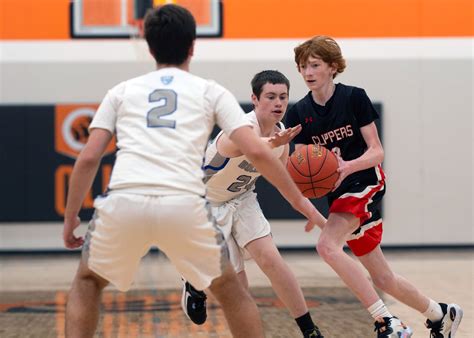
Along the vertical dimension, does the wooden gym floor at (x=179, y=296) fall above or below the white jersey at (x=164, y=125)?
below

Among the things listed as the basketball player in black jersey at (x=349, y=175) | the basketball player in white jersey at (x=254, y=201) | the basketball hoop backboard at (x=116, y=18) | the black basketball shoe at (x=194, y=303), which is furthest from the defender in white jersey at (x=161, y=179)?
the basketball hoop backboard at (x=116, y=18)

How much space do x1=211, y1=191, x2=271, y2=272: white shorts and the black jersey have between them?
1.80ft

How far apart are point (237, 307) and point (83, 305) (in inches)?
27.4

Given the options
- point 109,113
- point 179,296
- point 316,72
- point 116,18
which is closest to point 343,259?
point 316,72

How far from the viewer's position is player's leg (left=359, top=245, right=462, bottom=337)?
6.11 metres

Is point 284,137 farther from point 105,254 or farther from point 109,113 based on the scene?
point 105,254

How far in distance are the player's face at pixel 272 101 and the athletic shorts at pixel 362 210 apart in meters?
0.66

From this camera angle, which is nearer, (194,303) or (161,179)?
(161,179)

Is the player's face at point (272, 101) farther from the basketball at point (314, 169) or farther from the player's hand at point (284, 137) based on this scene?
the player's hand at point (284, 137)

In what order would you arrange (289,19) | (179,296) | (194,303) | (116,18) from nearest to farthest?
(194,303) → (179,296) → (116,18) → (289,19)

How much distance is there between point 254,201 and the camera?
251 inches

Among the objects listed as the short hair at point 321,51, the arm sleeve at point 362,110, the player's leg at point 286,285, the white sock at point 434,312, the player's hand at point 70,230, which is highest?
the short hair at point 321,51

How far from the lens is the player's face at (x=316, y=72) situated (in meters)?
6.11

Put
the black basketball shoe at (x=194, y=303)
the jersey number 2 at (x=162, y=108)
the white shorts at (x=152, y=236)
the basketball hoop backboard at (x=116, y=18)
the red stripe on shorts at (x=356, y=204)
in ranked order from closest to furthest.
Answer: the white shorts at (x=152, y=236) < the jersey number 2 at (x=162, y=108) < the red stripe on shorts at (x=356, y=204) < the black basketball shoe at (x=194, y=303) < the basketball hoop backboard at (x=116, y=18)
